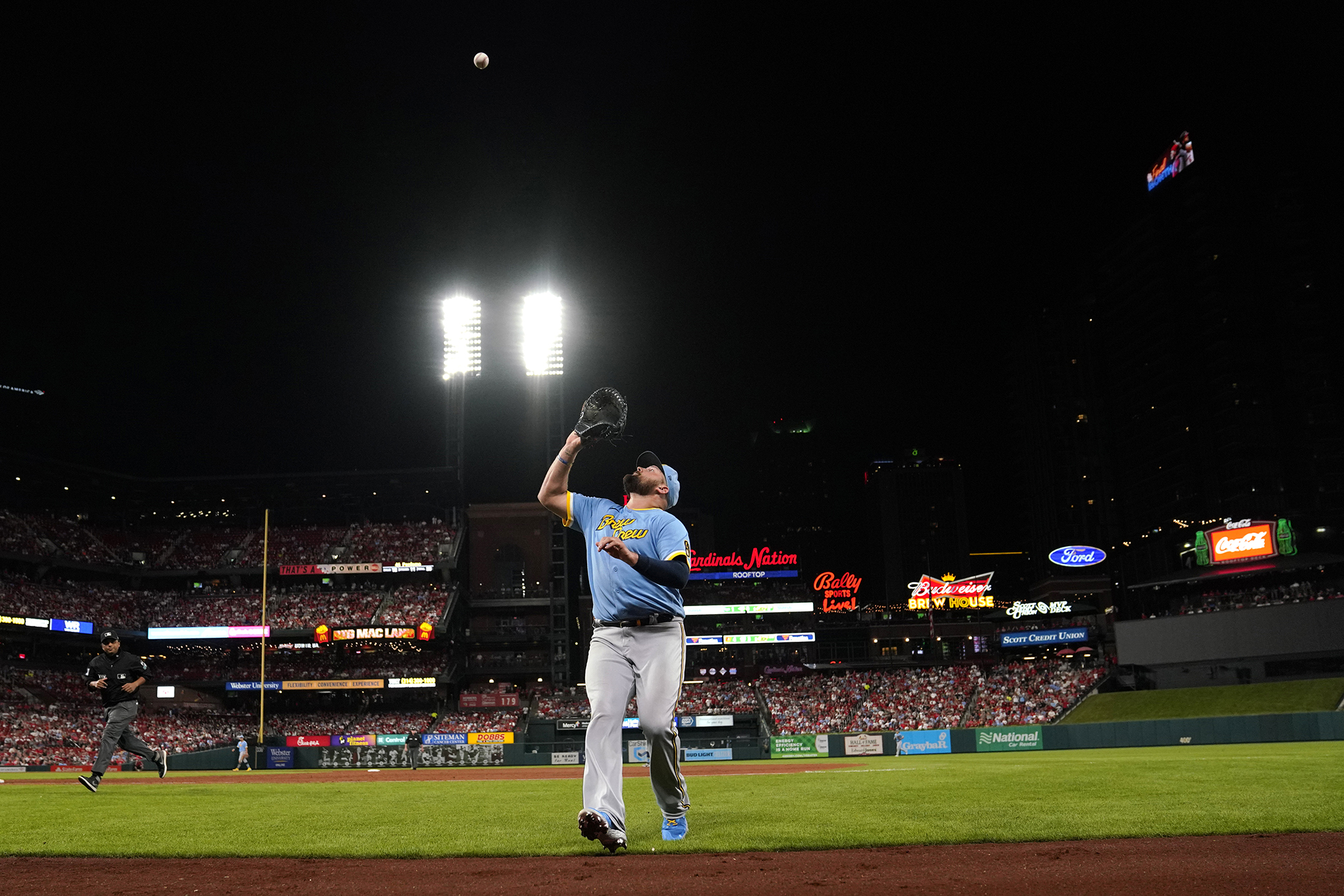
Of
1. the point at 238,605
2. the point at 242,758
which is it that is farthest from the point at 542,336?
the point at 242,758

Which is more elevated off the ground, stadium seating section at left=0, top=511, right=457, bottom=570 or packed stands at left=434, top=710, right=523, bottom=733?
stadium seating section at left=0, top=511, right=457, bottom=570

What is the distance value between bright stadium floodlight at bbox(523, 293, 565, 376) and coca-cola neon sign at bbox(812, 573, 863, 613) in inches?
1047

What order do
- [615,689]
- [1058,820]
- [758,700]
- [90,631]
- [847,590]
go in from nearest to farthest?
[615,689]
[1058,820]
[90,631]
[758,700]
[847,590]

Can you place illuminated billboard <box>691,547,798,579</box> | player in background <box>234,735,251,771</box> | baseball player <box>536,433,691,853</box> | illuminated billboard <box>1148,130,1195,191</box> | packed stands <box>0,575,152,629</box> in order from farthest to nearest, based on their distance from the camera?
illuminated billboard <box>1148,130,1195,191</box> → illuminated billboard <box>691,547,798,579</box> → packed stands <box>0,575,152,629</box> → player in background <box>234,735,251,771</box> → baseball player <box>536,433,691,853</box>

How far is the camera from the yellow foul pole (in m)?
42.9

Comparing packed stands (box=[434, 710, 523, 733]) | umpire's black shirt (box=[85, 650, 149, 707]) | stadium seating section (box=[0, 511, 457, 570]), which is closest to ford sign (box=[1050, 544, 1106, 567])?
packed stands (box=[434, 710, 523, 733])

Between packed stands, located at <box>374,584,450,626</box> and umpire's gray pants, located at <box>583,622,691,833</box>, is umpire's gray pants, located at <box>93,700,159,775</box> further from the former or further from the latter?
packed stands, located at <box>374,584,450,626</box>

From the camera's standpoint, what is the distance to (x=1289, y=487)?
66938 mm

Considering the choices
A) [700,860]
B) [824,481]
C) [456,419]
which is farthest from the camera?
[824,481]

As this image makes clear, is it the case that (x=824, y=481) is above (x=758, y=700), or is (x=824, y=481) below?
above

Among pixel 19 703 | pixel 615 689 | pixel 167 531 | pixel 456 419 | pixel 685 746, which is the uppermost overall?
pixel 456 419

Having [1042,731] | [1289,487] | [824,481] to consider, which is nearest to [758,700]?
[1042,731]

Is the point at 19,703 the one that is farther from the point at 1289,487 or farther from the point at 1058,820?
the point at 1289,487

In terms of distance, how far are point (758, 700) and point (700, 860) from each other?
53366 millimetres
